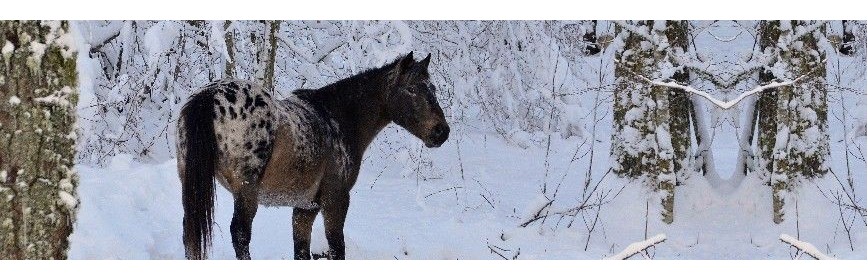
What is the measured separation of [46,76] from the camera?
13.3ft

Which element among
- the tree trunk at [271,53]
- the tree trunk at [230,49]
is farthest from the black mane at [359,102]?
the tree trunk at [230,49]

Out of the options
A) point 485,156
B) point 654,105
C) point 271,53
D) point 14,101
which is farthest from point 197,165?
point 485,156

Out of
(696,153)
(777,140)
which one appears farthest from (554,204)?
(777,140)

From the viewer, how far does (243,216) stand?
14.0 ft

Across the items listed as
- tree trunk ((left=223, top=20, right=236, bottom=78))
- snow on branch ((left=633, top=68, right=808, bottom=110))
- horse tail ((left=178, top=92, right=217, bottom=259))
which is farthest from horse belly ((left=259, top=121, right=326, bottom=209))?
tree trunk ((left=223, top=20, right=236, bottom=78))

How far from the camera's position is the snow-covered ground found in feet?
17.5

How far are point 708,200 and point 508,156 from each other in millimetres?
2936

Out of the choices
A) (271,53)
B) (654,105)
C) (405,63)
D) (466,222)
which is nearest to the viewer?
(405,63)

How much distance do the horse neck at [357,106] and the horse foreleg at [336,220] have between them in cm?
33

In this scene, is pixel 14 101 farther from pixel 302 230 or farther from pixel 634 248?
pixel 634 248

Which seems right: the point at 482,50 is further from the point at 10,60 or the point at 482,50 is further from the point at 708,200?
the point at 10,60

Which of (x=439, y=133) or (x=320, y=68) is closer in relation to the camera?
(x=439, y=133)

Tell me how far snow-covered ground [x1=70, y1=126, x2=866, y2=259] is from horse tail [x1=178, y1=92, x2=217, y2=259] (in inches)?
26.1

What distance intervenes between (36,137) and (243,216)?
0.98m
